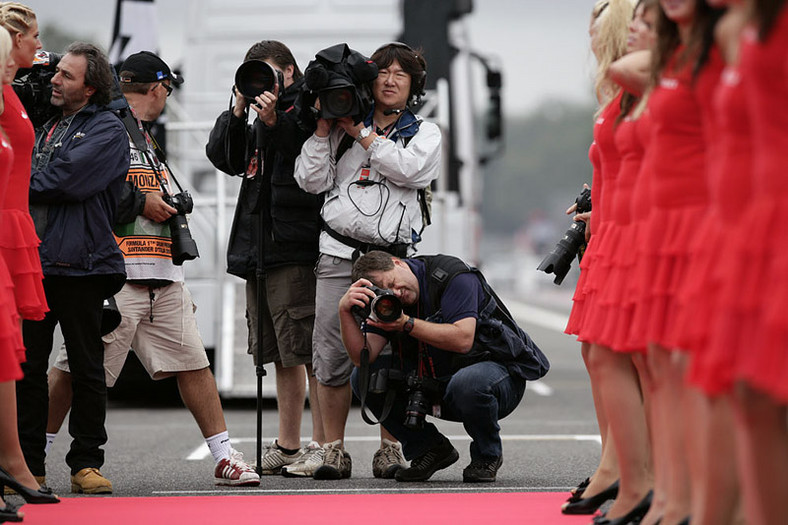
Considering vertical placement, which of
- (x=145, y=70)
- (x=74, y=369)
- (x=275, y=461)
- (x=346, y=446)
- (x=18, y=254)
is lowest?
(x=346, y=446)

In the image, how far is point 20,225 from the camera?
17.1ft

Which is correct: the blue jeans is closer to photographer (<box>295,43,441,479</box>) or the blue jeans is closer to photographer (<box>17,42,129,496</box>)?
photographer (<box>295,43,441,479</box>)

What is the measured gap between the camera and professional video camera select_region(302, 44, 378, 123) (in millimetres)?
6145

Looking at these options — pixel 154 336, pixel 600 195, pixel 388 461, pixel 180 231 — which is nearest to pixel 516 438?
pixel 388 461

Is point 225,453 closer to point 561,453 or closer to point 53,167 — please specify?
point 53,167

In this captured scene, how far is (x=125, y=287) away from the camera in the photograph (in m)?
6.19

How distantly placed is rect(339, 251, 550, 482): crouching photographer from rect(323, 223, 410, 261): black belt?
6.2 inches

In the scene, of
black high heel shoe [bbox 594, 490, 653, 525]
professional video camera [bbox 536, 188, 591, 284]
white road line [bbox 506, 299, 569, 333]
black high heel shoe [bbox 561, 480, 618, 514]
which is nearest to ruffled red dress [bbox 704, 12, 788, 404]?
black high heel shoe [bbox 594, 490, 653, 525]

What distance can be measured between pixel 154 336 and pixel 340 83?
1457mm

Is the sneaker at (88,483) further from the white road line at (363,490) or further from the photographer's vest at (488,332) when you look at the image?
the photographer's vest at (488,332)

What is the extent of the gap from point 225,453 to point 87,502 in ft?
3.06

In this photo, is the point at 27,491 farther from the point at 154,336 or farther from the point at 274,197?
the point at 274,197

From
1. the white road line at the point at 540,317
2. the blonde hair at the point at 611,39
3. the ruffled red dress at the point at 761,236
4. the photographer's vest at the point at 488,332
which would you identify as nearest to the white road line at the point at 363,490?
the photographer's vest at the point at 488,332

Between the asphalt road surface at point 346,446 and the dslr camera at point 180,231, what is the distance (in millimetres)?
1064
